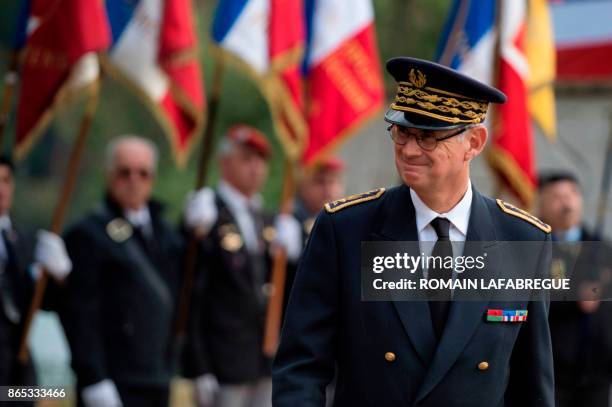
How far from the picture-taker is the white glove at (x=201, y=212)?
7.68 m

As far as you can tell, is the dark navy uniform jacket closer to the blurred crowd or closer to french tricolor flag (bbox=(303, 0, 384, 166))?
the blurred crowd

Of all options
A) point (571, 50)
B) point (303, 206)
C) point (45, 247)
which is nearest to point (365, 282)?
point (45, 247)

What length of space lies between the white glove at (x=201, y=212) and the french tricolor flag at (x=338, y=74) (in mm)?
897

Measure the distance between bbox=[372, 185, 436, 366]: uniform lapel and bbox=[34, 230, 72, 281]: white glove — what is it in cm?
333

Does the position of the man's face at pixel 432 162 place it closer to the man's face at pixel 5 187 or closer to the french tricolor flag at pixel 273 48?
the man's face at pixel 5 187

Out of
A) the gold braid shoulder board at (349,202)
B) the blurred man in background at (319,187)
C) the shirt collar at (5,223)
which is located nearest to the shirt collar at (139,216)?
the shirt collar at (5,223)

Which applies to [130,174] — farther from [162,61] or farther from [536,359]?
[536,359]

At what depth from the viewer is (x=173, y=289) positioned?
23.9 ft

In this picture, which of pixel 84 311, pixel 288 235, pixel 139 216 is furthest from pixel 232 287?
pixel 84 311

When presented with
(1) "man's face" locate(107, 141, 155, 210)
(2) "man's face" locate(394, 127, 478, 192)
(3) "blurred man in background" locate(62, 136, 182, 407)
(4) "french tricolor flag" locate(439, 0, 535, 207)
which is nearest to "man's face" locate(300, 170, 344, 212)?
(4) "french tricolor flag" locate(439, 0, 535, 207)

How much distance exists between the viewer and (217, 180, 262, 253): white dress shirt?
7.92 m

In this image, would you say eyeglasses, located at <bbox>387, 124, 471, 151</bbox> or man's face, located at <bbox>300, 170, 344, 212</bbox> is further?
man's face, located at <bbox>300, 170, 344, 212</bbox>

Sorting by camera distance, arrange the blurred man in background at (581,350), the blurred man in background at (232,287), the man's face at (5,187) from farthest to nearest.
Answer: the blurred man in background at (232,287) < the blurred man in background at (581,350) < the man's face at (5,187)

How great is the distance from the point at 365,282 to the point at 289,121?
4.69 metres
